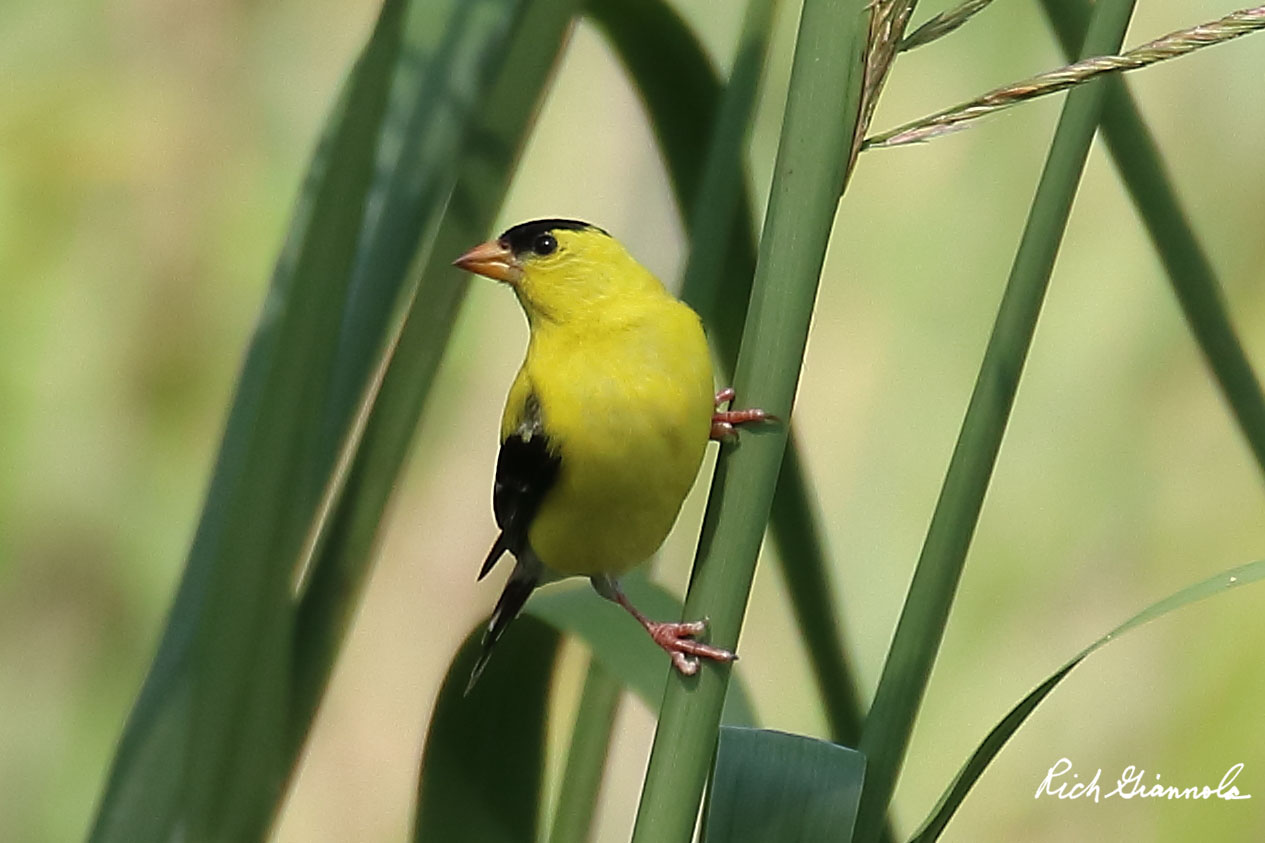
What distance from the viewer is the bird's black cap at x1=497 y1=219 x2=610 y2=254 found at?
91cm

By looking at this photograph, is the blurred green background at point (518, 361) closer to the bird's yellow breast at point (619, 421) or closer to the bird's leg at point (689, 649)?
the bird's yellow breast at point (619, 421)

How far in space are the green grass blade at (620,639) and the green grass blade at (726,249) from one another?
0.27 ft

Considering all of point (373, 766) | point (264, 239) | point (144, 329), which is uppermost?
point (264, 239)

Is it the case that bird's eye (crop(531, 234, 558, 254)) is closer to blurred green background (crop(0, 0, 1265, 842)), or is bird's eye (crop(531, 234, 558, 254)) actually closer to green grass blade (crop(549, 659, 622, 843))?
green grass blade (crop(549, 659, 622, 843))

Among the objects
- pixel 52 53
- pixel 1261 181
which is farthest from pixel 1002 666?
pixel 52 53

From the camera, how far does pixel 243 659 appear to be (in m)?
0.63

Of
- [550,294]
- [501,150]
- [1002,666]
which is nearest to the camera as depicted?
[501,150]

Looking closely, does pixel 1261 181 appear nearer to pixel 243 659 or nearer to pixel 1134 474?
pixel 1134 474

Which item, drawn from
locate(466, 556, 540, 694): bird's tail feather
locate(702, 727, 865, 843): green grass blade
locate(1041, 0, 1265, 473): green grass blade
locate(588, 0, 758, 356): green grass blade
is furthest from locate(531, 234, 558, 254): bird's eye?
locate(702, 727, 865, 843): green grass blade

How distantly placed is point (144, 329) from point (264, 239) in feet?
0.56

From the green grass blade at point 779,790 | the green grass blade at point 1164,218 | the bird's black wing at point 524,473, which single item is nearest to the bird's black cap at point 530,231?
the bird's black wing at point 524,473

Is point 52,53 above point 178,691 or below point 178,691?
above

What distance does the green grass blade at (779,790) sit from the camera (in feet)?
1.67

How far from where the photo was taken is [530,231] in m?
0.92
